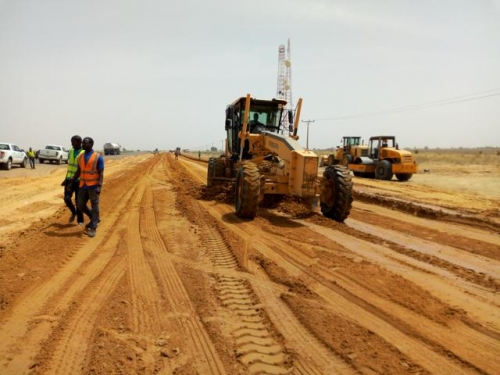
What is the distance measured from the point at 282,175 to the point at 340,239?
7.76 ft

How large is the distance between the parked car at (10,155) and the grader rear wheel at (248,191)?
2156 centimetres

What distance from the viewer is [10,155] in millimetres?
24469

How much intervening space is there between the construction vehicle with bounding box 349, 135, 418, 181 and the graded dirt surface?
13.5 metres

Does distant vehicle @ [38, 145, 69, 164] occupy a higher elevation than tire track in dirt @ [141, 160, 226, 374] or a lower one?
higher

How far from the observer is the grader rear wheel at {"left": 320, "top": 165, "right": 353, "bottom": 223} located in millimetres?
8633

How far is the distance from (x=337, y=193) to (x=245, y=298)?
4963 millimetres

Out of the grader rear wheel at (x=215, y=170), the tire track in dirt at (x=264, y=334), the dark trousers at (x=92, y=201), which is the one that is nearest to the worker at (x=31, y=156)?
the grader rear wheel at (x=215, y=170)

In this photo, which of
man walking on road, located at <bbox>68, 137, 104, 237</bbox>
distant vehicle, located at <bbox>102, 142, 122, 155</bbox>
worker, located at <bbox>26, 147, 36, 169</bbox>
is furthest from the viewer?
distant vehicle, located at <bbox>102, 142, 122, 155</bbox>

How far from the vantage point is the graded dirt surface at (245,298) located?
3154 millimetres

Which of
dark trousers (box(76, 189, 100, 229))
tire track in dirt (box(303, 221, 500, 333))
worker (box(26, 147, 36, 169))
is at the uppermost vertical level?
worker (box(26, 147, 36, 169))

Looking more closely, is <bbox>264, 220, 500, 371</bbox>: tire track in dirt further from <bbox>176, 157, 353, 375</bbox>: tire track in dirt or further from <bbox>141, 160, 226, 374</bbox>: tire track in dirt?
<bbox>141, 160, 226, 374</bbox>: tire track in dirt

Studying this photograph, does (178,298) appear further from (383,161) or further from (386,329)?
(383,161)

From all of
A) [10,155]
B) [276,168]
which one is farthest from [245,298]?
[10,155]

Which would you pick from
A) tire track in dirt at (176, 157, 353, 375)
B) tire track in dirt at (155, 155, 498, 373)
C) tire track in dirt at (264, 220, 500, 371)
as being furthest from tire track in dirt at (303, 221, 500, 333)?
tire track in dirt at (176, 157, 353, 375)
